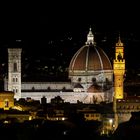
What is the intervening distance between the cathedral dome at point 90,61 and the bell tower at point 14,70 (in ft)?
14.2

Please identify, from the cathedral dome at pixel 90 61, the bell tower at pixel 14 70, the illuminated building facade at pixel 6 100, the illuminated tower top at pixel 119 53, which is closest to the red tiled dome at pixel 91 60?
the cathedral dome at pixel 90 61

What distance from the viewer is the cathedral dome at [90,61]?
59.2m

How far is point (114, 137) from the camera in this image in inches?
1204

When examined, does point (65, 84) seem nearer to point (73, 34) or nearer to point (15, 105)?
point (15, 105)

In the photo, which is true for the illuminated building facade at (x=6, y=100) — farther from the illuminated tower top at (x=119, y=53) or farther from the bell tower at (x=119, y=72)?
the illuminated tower top at (x=119, y=53)

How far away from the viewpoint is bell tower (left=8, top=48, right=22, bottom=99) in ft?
185

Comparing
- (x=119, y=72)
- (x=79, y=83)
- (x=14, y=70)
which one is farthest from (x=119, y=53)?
(x=79, y=83)

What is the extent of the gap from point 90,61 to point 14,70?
4.96 m

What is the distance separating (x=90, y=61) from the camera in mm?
59656

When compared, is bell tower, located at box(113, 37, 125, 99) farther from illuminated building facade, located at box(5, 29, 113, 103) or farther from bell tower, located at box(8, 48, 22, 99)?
bell tower, located at box(8, 48, 22, 99)

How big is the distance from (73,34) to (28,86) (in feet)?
52.3

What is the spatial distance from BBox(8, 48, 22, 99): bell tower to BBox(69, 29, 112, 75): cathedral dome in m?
4.34

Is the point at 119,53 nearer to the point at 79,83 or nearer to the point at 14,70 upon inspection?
the point at 14,70

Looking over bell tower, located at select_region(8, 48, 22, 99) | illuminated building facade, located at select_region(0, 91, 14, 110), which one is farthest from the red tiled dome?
illuminated building facade, located at select_region(0, 91, 14, 110)
